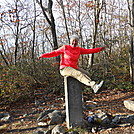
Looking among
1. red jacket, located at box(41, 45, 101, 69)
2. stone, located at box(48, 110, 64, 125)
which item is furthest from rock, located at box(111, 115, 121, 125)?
red jacket, located at box(41, 45, 101, 69)

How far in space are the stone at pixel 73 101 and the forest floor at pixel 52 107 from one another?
77 centimetres

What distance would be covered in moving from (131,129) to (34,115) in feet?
10.9

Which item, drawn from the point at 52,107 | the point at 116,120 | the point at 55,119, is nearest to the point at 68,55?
the point at 55,119

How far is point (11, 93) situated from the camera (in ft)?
22.8

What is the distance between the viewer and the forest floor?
4079mm

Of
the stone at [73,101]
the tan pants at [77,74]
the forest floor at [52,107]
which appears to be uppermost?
the tan pants at [77,74]

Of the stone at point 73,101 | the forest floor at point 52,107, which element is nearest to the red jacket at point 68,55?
the stone at point 73,101

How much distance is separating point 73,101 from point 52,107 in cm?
244

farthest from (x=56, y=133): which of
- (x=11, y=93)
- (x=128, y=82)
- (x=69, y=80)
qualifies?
(x=128, y=82)

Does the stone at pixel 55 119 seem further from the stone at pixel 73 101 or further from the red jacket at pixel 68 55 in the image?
the red jacket at pixel 68 55

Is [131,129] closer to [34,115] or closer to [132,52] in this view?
[34,115]

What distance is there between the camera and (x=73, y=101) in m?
3.66

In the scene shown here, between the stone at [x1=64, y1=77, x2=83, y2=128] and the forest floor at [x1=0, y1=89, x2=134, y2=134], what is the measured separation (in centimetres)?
77

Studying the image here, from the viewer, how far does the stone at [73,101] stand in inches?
142
